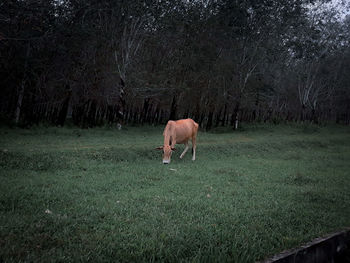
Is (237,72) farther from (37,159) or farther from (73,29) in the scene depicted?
(37,159)

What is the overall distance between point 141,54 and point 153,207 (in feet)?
66.6

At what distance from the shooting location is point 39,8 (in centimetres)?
1374

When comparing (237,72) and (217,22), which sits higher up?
(217,22)

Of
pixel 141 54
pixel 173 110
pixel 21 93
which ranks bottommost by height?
pixel 21 93

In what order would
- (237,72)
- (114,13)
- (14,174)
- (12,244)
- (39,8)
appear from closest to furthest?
1. (12,244)
2. (14,174)
3. (39,8)
4. (114,13)
5. (237,72)

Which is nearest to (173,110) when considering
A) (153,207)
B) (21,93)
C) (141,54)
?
(141,54)

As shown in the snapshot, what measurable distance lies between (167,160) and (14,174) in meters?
5.48

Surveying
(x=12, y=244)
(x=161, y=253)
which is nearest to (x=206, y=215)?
(x=161, y=253)

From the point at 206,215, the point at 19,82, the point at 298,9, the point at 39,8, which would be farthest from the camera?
the point at 298,9

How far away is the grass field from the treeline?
7.33 m

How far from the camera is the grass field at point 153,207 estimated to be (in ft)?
12.6

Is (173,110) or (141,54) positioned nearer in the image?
(141,54)

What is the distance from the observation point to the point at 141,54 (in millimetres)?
24078

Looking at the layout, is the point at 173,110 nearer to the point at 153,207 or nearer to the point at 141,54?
the point at 141,54
